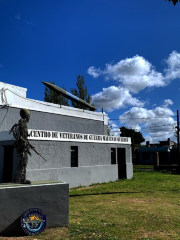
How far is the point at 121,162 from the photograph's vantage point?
19297 millimetres

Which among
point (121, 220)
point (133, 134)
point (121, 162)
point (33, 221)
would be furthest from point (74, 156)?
point (133, 134)

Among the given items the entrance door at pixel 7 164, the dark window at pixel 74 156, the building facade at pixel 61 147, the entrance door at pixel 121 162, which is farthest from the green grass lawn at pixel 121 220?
the entrance door at pixel 121 162

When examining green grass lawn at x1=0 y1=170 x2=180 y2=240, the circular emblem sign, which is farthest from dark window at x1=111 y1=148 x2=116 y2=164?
the circular emblem sign

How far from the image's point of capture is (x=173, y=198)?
10.6 m

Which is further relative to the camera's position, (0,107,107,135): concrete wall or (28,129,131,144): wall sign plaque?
(0,107,107,135): concrete wall

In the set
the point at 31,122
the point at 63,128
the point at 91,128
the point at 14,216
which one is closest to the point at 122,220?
the point at 14,216

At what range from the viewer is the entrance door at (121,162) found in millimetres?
19033

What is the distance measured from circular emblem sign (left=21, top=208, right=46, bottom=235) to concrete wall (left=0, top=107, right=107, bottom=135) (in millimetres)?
9286

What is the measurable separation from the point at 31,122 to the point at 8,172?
12.9 ft

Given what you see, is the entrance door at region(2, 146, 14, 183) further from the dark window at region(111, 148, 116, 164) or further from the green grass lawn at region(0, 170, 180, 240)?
the dark window at region(111, 148, 116, 164)

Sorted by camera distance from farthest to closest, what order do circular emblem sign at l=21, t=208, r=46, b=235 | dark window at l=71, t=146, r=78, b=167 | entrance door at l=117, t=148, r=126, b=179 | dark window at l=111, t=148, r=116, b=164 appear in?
entrance door at l=117, t=148, r=126, b=179 < dark window at l=111, t=148, r=116, b=164 < dark window at l=71, t=146, r=78, b=167 < circular emblem sign at l=21, t=208, r=46, b=235

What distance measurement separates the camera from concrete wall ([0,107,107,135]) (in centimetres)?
1448

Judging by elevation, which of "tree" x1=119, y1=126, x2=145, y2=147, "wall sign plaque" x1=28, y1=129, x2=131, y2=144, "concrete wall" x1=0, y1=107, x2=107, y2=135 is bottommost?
"wall sign plaque" x1=28, y1=129, x2=131, y2=144

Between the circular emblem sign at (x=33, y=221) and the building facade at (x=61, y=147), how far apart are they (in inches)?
266
